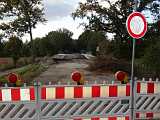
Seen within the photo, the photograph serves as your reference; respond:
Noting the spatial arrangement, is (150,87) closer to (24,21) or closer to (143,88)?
→ (143,88)

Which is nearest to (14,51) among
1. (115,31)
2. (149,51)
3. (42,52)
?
(115,31)

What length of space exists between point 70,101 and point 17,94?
3.86 ft

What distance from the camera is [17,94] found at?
8.44 meters

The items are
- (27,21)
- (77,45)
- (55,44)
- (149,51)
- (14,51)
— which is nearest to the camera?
(149,51)

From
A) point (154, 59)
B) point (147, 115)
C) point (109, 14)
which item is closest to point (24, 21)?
point (109, 14)

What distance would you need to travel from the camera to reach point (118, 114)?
9102 millimetres

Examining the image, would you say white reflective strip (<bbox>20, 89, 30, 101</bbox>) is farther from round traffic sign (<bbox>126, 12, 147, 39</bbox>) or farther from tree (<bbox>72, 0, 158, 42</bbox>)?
tree (<bbox>72, 0, 158, 42</bbox>)

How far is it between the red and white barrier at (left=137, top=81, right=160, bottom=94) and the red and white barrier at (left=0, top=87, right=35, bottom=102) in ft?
8.23

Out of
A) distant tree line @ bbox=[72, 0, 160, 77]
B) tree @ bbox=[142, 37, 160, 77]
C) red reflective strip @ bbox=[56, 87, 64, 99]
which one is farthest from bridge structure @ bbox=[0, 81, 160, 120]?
distant tree line @ bbox=[72, 0, 160, 77]

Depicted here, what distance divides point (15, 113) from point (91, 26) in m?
38.2

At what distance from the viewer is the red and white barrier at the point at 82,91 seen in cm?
854

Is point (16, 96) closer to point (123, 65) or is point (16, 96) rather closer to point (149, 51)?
point (149, 51)

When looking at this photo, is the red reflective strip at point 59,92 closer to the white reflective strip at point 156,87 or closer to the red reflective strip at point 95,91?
the red reflective strip at point 95,91

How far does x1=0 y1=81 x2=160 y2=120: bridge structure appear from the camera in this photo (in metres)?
8.46
